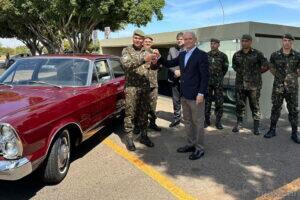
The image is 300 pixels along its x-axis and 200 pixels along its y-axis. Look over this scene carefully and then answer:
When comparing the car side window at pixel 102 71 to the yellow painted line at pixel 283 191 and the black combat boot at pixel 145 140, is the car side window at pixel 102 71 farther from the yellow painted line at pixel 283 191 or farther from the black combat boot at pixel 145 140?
the yellow painted line at pixel 283 191

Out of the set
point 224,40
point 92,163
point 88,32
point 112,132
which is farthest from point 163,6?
point 92,163

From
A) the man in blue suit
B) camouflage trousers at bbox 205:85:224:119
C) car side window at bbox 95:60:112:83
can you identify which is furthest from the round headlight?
camouflage trousers at bbox 205:85:224:119

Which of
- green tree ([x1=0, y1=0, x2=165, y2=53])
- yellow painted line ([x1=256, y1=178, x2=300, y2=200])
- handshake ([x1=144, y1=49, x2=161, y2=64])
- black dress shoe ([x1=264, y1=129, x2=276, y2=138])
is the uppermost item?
green tree ([x1=0, y1=0, x2=165, y2=53])

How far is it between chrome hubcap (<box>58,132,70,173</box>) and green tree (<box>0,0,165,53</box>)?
16.5 metres

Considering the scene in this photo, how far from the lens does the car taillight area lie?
3.95 m

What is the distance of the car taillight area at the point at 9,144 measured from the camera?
3950 millimetres

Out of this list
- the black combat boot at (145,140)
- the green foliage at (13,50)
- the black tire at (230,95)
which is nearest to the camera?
the black combat boot at (145,140)

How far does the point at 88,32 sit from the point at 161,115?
18.8m

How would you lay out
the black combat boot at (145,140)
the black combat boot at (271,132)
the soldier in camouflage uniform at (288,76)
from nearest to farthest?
the black combat boot at (145,140) → the soldier in camouflage uniform at (288,76) → the black combat boot at (271,132)

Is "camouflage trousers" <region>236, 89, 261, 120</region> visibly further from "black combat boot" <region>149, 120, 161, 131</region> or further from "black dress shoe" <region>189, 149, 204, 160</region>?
"black dress shoe" <region>189, 149, 204, 160</region>

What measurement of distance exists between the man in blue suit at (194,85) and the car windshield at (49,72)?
4.96 feet

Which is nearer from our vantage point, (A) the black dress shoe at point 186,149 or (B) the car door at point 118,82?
(A) the black dress shoe at point 186,149

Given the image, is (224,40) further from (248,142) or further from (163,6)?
(163,6)

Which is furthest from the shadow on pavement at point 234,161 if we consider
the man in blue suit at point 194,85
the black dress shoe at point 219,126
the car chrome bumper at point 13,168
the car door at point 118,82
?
the car chrome bumper at point 13,168
